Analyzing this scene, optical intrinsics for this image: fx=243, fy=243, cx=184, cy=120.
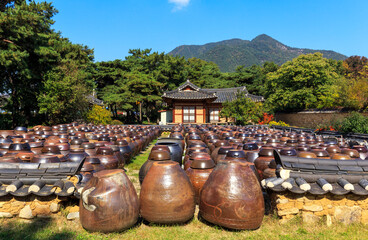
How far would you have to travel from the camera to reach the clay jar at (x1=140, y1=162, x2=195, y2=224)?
3723mm

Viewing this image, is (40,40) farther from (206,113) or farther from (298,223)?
(298,223)

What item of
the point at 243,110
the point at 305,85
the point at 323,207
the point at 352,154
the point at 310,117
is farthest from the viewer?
the point at 305,85

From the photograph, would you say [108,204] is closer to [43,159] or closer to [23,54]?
[43,159]

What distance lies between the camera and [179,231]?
3.77 meters

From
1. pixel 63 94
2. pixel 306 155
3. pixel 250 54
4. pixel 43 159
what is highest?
pixel 250 54

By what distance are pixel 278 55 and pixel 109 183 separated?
137m

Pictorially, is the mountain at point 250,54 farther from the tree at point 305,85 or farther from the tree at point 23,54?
the tree at point 23,54

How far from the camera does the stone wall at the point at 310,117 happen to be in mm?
21438

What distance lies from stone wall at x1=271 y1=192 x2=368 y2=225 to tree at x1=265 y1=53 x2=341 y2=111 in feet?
72.1

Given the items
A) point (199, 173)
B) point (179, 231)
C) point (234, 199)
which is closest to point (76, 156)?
point (199, 173)

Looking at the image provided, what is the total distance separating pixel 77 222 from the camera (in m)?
3.98

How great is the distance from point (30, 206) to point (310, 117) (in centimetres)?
2561

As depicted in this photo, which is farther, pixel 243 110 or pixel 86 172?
pixel 243 110

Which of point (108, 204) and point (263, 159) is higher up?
point (263, 159)
